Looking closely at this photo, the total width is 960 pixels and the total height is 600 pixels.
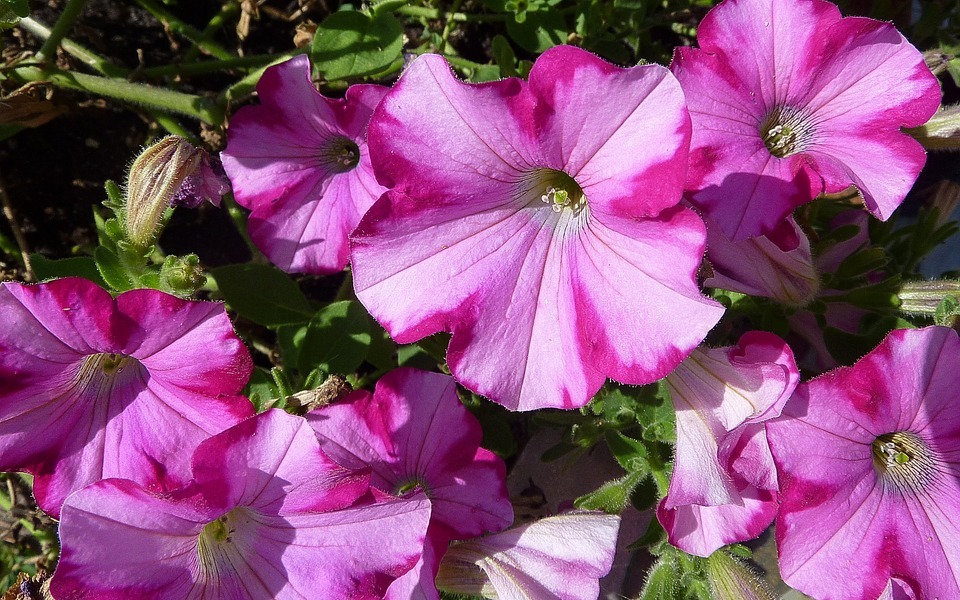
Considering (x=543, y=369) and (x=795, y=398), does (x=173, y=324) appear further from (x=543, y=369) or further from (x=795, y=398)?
(x=795, y=398)

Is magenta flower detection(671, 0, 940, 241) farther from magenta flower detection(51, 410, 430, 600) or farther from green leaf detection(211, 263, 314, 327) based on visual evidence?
green leaf detection(211, 263, 314, 327)

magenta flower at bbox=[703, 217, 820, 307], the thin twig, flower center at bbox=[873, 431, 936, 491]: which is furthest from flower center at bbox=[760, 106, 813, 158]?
the thin twig

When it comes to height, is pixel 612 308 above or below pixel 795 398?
above

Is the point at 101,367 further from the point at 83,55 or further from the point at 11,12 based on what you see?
the point at 83,55

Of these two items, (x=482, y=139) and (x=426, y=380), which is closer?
(x=482, y=139)

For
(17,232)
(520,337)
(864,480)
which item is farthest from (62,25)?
(864,480)

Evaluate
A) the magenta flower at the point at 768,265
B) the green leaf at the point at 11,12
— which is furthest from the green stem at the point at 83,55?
the magenta flower at the point at 768,265

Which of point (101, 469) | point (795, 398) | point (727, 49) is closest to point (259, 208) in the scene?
point (101, 469)
